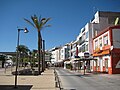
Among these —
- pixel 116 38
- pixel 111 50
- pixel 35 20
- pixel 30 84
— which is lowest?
pixel 30 84

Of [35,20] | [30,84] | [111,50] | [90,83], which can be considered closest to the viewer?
[30,84]

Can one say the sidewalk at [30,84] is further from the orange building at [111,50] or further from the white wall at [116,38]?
the white wall at [116,38]

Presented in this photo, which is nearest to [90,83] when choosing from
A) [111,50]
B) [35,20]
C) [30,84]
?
[30,84]

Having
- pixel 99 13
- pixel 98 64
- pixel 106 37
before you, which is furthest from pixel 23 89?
pixel 99 13

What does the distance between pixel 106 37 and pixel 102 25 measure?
20.6 metres

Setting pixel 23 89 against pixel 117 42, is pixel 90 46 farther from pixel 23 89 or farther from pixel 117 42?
pixel 23 89

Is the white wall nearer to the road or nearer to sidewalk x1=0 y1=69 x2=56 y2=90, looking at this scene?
the road

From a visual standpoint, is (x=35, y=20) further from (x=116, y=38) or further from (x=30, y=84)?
(x=30, y=84)

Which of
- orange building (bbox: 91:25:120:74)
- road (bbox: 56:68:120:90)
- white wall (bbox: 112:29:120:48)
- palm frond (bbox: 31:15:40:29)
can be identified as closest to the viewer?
road (bbox: 56:68:120:90)

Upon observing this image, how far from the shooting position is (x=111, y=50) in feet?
131

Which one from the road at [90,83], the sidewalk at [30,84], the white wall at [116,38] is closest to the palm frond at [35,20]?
the white wall at [116,38]

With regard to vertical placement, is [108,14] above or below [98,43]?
above

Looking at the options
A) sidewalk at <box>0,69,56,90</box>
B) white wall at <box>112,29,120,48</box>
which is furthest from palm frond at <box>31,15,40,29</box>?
sidewalk at <box>0,69,56,90</box>

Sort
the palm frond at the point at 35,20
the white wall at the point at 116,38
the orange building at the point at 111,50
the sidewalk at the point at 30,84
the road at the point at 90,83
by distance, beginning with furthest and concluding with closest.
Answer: the white wall at the point at 116,38, the orange building at the point at 111,50, the palm frond at the point at 35,20, the road at the point at 90,83, the sidewalk at the point at 30,84
